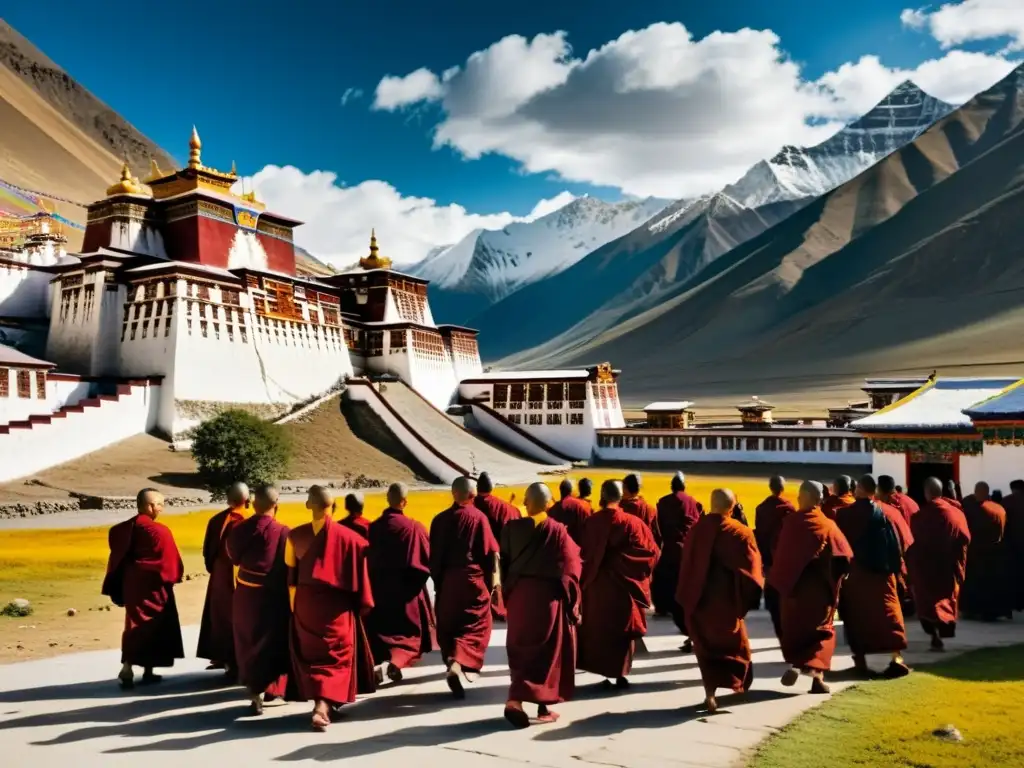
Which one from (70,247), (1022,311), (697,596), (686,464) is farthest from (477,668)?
(1022,311)

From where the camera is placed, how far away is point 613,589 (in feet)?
23.9

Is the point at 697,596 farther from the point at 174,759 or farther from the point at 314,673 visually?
the point at 174,759

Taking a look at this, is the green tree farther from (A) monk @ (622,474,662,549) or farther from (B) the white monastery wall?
(A) monk @ (622,474,662,549)

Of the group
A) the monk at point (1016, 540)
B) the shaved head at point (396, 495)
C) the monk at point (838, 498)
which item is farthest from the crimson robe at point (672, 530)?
the monk at point (1016, 540)

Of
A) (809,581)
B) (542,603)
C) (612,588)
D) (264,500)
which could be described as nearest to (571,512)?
(612,588)

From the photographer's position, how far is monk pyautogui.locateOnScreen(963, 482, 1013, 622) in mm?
9758

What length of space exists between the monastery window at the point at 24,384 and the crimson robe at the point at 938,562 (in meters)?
25.4

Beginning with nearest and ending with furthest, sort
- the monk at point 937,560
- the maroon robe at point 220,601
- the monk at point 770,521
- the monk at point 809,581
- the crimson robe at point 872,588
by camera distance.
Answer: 1. the monk at point 809,581
2. the maroon robe at point 220,601
3. the crimson robe at point 872,588
4. the monk at point 770,521
5. the monk at point 937,560

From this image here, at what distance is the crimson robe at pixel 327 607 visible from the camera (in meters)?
6.11

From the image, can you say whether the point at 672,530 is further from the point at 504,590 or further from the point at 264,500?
the point at 264,500

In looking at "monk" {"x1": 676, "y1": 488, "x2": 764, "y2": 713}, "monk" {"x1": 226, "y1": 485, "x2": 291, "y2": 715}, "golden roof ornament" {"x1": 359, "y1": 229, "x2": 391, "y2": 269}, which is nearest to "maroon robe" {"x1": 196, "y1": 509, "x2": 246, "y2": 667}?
"monk" {"x1": 226, "y1": 485, "x2": 291, "y2": 715}

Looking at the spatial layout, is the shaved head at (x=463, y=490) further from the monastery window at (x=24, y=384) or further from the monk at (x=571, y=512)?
the monastery window at (x=24, y=384)

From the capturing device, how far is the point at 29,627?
900cm

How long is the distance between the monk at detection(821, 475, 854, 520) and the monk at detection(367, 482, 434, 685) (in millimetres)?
3958
